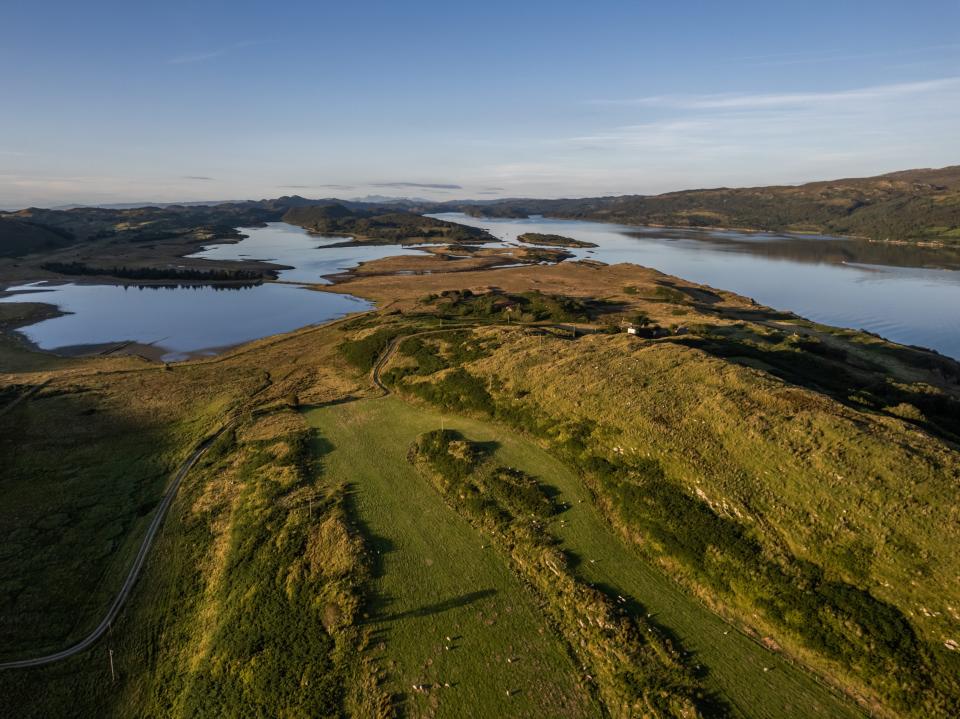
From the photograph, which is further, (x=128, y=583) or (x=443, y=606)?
(x=128, y=583)

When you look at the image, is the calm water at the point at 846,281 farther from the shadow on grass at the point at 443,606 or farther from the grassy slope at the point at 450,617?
the shadow on grass at the point at 443,606

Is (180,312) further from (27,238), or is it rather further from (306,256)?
(27,238)

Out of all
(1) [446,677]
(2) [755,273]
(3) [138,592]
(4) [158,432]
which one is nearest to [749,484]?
(1) [446,677]

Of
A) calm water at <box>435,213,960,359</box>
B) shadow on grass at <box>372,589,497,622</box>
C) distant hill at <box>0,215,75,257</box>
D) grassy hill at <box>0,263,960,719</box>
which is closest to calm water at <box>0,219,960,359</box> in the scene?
calm water at <box>435,213,960,359</box>

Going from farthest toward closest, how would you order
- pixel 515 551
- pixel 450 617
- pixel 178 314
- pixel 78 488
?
pixel 178 314, pixel 78 488, pixel 515 551, pixel 450 617

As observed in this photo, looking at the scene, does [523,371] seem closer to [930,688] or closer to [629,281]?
[930,688]

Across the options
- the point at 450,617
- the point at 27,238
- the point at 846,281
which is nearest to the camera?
the point at 450,617

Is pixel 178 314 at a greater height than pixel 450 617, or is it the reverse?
pixel 450 617

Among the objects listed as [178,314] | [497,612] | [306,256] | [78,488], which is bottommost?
[78,488]

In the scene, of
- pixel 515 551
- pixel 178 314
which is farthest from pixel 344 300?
pixel 515 551
